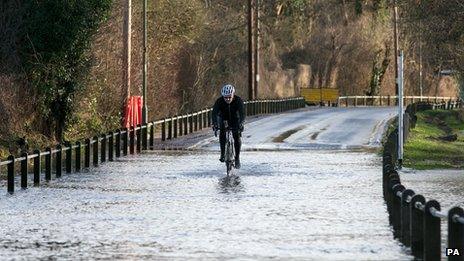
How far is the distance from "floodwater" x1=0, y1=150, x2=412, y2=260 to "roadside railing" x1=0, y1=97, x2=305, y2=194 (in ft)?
1.52

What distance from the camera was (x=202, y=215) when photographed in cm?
2181

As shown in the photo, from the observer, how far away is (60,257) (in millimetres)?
16500

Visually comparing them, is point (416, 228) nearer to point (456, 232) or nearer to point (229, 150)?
point (456, 232)

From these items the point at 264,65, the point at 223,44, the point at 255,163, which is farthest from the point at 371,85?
the point at 255,163

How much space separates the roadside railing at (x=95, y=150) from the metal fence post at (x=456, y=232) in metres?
13.0

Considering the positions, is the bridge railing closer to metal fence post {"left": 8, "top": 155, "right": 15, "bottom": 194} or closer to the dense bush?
metal fence post {"left": 8, "top": 155, "right": 15, "bottom": 194}

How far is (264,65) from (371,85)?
1402cm

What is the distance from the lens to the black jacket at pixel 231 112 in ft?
102

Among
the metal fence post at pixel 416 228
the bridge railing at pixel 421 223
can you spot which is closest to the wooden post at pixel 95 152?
the bridge railing at pixel 421 223

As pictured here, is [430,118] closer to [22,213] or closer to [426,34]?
[426,34]

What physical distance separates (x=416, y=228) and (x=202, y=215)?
575 centimetres

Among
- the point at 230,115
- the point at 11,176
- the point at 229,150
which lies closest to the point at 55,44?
the point at 230,115

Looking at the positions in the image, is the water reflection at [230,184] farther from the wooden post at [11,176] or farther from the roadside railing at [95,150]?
the wooden post at [11,176]

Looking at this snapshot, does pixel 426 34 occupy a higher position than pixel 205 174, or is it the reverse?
pixel 426 34
